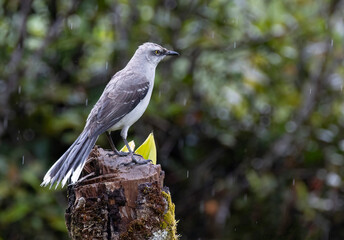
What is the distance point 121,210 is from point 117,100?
6.01 ft

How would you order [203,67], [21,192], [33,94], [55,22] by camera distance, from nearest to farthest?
[21,192] < [33,94] < [55,22] < [203,67]

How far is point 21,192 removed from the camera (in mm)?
6082

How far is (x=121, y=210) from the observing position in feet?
11.2

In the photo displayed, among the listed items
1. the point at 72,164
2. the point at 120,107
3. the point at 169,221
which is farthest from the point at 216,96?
the point at 169,221

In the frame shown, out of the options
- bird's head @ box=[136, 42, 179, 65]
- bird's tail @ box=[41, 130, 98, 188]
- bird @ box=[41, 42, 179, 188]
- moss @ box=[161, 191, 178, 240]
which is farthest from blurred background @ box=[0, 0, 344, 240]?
moss @ box=[161, 191, 178, 240]

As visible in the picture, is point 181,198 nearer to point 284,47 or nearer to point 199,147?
point 199,147

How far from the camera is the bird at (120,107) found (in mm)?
4355

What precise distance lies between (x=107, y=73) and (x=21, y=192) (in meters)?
1.97

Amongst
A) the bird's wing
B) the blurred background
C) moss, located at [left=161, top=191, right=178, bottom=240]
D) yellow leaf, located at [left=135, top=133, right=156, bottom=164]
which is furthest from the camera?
the blurred background

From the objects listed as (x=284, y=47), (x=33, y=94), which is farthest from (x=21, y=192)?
(x=284, y=47)

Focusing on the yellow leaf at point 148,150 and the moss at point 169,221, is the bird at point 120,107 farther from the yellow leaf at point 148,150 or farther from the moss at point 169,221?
the moss at point 169,221

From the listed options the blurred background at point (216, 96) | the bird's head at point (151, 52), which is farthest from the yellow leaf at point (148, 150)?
the blurred background at point (216, 96)

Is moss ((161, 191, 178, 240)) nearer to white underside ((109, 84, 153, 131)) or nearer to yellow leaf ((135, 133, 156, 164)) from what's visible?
yellow leaf ((135, 133, 156, 164))

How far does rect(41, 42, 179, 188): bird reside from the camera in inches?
171
